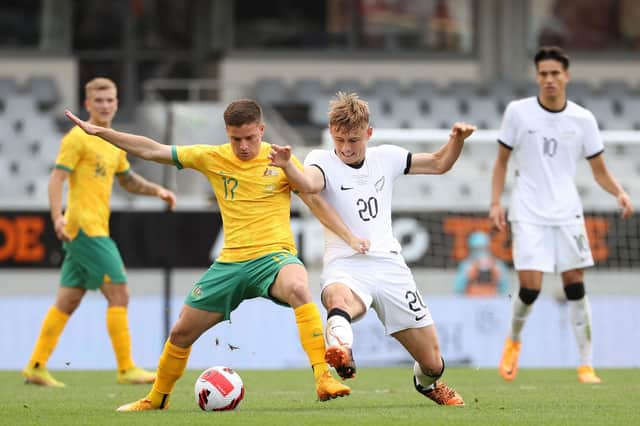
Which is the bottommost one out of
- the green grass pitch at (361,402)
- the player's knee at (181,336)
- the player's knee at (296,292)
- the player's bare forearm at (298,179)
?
the green grass pitch at (361,402)

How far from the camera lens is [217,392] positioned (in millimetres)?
7758

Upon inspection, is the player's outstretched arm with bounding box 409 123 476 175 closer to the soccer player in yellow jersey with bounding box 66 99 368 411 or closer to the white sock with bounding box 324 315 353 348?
the soccer player in yellow jersey with bounding box 66 99 368 411

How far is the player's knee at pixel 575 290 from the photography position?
10.3 m

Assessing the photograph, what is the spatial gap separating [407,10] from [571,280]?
41.5 feet

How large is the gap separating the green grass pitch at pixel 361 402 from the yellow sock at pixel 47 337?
0.83 feet

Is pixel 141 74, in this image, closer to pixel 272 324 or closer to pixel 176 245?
pixel 176 245

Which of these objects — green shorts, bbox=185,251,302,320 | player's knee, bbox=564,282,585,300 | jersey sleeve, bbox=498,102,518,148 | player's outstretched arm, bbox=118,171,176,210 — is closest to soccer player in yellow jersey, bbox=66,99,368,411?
green shorts, bbox=185,251,302,320

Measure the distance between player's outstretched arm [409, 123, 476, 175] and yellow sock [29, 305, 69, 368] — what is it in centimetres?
363

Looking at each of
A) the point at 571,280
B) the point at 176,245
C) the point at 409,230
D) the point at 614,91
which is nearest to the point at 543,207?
the point at 571,280

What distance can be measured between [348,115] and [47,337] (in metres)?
3.94

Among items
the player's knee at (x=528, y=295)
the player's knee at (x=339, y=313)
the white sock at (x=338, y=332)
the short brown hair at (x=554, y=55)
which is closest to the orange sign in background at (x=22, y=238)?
the player's knee at (x=528, y=295)

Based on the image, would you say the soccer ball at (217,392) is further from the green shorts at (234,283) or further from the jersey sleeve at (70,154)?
the jersey sleeve at (70,154)

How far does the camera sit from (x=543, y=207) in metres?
10.1

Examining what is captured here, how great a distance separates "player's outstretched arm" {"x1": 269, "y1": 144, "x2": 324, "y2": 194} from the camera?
730 centimetres
